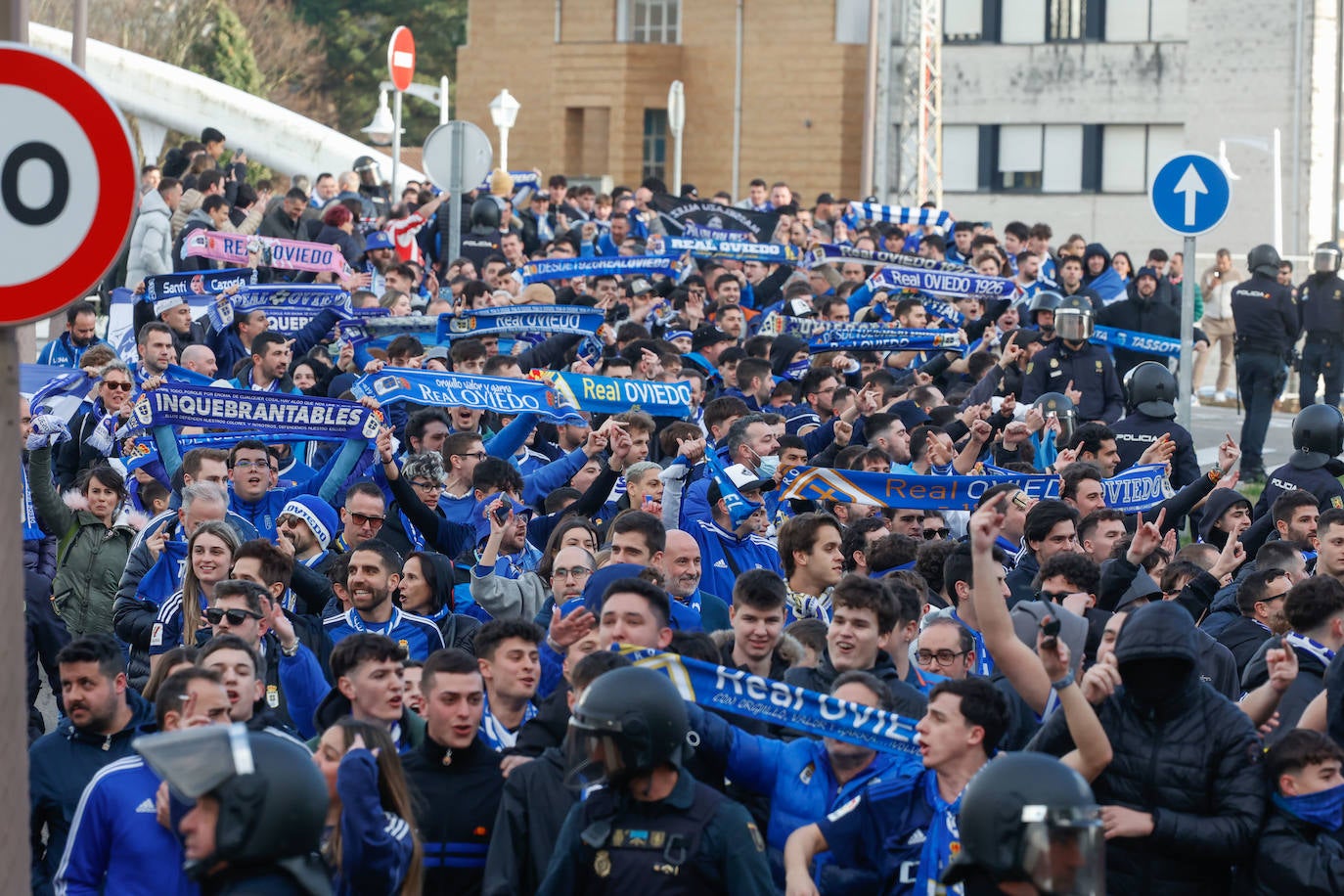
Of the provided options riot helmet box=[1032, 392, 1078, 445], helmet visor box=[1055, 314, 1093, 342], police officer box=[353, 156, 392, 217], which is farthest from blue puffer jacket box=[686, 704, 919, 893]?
police officer box=[353, 156, 392, 217]

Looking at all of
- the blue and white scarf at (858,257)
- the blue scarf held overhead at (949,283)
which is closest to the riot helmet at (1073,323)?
the blue scarf held overhead at (949,283)

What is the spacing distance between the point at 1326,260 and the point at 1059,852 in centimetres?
2006

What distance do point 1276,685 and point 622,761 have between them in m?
2.55

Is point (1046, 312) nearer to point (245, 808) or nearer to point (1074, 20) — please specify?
point (245, 808)

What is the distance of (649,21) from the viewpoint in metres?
55.8

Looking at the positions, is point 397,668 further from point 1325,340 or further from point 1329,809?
point 1325,340

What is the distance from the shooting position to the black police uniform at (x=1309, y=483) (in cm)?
1241

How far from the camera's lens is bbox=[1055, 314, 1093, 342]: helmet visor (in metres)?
15.9

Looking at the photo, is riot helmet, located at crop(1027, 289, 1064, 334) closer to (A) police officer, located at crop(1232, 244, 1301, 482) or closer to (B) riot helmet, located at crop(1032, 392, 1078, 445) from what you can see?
(B) riot helmet, located at crop(1032, 392, 1078, 445)

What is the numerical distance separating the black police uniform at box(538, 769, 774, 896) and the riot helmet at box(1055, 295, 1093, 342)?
10.9m

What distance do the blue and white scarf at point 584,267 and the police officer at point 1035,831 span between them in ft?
52.3

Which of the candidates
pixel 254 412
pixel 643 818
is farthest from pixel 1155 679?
pixel 254 412

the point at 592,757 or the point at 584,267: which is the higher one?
the point at 584,267

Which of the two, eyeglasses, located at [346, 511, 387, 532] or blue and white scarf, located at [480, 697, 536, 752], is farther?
eyeglasses, located at [346, 511, 387, 532]
